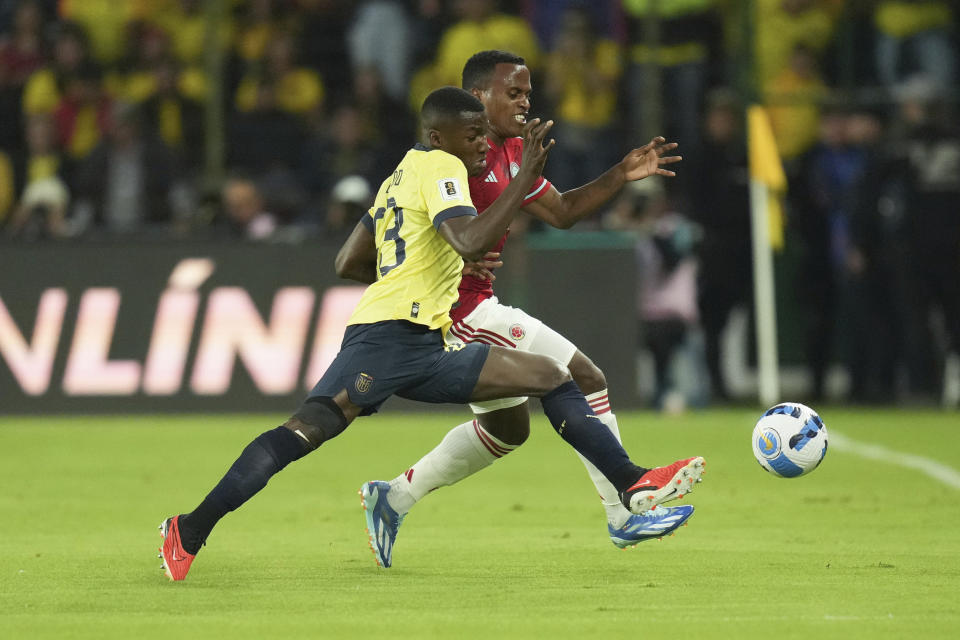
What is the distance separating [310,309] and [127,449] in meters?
2.87

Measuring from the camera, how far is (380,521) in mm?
7023

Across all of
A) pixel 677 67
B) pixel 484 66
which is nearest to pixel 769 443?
pixel 484 66

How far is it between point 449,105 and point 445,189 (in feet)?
1.21

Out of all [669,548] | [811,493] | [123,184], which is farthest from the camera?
→ [123,184]

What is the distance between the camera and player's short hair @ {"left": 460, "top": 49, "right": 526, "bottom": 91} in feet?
23.6

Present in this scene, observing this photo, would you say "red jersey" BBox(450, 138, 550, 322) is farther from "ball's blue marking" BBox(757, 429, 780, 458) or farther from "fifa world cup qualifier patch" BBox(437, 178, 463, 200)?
"ball's blue marking" BBox(757, 429, 780, 458)

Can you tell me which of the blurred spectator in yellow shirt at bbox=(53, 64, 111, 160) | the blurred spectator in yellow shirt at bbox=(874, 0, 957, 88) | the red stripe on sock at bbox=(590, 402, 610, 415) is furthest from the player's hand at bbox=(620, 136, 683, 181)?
the blurred spectator in yellow shirt at bbox=(53, 64, 111, 160)

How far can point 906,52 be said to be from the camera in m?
17.3

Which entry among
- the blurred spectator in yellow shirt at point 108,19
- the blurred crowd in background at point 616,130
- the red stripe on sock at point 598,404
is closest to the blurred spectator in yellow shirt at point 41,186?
the blurred crowd in background at point 616,130

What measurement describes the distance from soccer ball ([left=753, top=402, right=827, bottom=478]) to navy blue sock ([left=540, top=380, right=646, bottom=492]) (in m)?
1.03

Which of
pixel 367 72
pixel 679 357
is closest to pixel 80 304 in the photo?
pixel 367 72

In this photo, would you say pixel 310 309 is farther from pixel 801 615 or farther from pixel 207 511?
pixel 801 615

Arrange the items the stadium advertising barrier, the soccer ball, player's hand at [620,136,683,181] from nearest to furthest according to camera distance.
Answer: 1. player's hand at [620,136,683,181]
2. the soccer ball
3. the stadium advertising barrier

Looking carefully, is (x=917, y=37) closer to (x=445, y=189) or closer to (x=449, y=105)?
(x=449, y=105)
